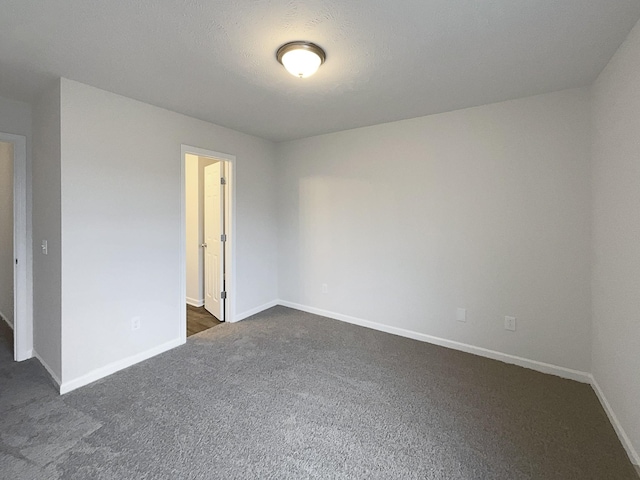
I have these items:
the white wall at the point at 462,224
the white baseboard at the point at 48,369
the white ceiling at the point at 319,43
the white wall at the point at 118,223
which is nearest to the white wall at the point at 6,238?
the white baseboard at the point at 48,369

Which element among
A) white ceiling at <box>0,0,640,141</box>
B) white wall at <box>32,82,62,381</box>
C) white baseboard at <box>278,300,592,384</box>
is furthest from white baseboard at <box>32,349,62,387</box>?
white baseboard at <box>278,300,592,384</box>

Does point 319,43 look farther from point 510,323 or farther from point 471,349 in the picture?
point 471,349

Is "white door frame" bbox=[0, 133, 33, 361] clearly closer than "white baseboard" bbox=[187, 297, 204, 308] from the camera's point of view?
Yes

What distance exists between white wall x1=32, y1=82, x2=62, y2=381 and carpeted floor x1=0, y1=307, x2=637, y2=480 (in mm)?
305

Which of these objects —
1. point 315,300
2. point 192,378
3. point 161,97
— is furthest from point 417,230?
point 161,97

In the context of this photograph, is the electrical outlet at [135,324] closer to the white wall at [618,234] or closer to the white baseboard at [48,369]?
the white baseboard at [48,369]

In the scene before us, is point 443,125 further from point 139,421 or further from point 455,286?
point 139,421

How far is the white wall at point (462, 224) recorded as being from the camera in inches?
95.8

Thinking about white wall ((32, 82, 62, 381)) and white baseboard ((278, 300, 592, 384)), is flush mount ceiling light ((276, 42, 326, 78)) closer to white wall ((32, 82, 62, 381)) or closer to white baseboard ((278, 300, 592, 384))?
white wall ((32, 82, 62, 381))

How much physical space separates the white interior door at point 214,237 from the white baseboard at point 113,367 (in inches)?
35.1

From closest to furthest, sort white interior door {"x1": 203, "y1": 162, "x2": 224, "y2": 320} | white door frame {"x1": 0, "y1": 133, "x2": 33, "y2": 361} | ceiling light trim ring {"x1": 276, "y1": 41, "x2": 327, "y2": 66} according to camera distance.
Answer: ceiling light trim ring {"x1": 276, "y1": 41, "x2": 327, "y2": 66} < white door frame {"x1": 0, "y1": 133, "x2": 33, "y2": 361} < white interior door {"x1": 203, "y1": 162, "x2": 224, "y2": 320}

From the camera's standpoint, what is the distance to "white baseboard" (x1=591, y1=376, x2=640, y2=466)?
1.60m

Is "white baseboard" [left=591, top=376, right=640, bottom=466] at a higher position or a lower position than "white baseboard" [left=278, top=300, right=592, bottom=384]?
lower

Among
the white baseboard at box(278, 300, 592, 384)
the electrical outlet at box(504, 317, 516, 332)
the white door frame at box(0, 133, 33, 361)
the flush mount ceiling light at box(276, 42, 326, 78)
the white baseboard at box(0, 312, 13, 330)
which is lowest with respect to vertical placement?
the white baseboard at box(278, 300, 592, 384)
